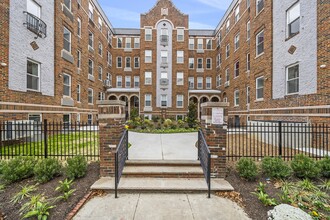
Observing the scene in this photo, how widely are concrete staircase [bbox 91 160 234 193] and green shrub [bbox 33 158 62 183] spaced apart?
135 cm

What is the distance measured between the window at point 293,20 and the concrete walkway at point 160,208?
10618 mm

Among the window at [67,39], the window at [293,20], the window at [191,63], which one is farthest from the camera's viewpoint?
the window at [191,63]

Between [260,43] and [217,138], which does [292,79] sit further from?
[217,138]

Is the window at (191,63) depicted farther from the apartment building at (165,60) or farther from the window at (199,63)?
the window at (199,63)

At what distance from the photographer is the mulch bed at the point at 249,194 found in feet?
11.8

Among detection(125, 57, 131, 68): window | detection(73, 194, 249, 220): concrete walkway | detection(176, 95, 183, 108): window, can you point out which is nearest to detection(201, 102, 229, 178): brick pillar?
detection(73, 194, 249, 220): concrete walkway

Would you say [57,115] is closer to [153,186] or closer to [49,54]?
[49,54]

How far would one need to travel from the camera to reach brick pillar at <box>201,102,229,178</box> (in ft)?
16.4

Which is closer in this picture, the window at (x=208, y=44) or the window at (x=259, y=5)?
the window at (x=259, y=5)

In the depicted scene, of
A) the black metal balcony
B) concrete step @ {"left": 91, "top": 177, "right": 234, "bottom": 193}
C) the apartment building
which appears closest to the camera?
concrete step @ {"left": 91, "top": 177, "right": 234, "bottom": 193}

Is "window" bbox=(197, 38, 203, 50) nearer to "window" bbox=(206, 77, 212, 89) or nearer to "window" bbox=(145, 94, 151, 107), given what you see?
"window" bbox=(206, 77, 212, 89)

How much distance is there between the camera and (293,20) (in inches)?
391

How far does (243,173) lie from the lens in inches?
188

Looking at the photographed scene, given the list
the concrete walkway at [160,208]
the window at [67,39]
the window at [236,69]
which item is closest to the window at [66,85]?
the window at [67,39]
